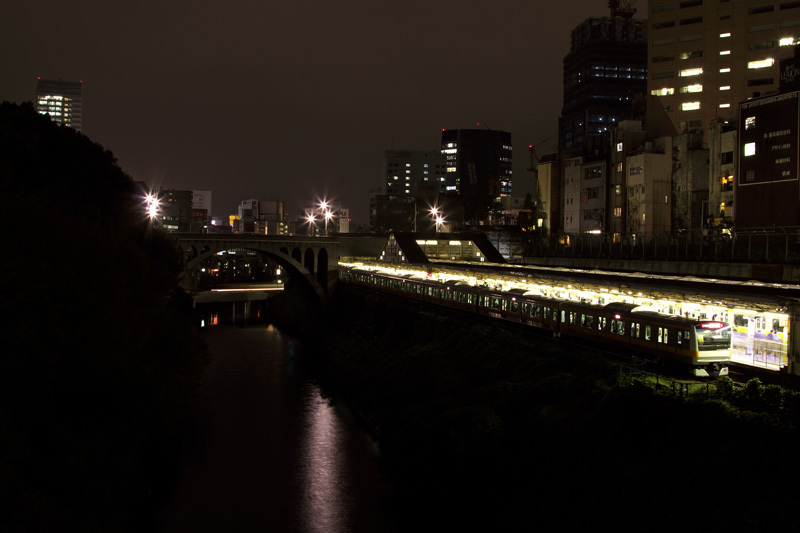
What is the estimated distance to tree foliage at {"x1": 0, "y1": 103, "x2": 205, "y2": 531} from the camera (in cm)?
1180

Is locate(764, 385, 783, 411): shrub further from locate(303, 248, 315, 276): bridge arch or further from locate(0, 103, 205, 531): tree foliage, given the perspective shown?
locate(303, 248, 315, 276): bridge arch

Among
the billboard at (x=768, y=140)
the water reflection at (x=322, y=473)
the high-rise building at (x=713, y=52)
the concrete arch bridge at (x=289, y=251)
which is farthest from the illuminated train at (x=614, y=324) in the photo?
the high-rise building at (x=713, y=52)

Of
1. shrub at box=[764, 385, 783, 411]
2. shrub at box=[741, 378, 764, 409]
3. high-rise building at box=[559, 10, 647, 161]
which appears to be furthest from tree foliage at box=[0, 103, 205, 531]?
high-rise building at box=[559, 10, 647, 161]

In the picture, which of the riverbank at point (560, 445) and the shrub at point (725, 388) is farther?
the shrub at point (725, 388)

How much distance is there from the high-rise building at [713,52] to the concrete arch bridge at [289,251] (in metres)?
30.9

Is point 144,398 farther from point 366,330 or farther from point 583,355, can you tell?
point 366,330

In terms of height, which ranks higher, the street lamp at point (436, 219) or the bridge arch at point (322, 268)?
the street lamp at point (436, 219)

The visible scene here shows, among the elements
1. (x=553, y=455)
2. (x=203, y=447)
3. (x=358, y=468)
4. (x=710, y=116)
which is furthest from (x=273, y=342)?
(x=710, y=116)

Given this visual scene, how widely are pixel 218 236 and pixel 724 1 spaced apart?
46481 millimetres

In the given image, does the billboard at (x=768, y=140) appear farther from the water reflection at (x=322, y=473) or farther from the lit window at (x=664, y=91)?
the water reflection at (x=322, y=473)

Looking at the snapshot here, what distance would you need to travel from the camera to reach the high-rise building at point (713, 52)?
171 ft

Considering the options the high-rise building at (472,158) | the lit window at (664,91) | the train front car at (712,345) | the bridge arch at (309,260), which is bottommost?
the train front car at (712,345)

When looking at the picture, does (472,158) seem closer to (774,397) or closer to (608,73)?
(608,73)

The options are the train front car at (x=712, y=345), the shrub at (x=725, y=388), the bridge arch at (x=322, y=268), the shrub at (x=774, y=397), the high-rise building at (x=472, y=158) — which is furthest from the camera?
the high-rise building at (x=472, y=158)
